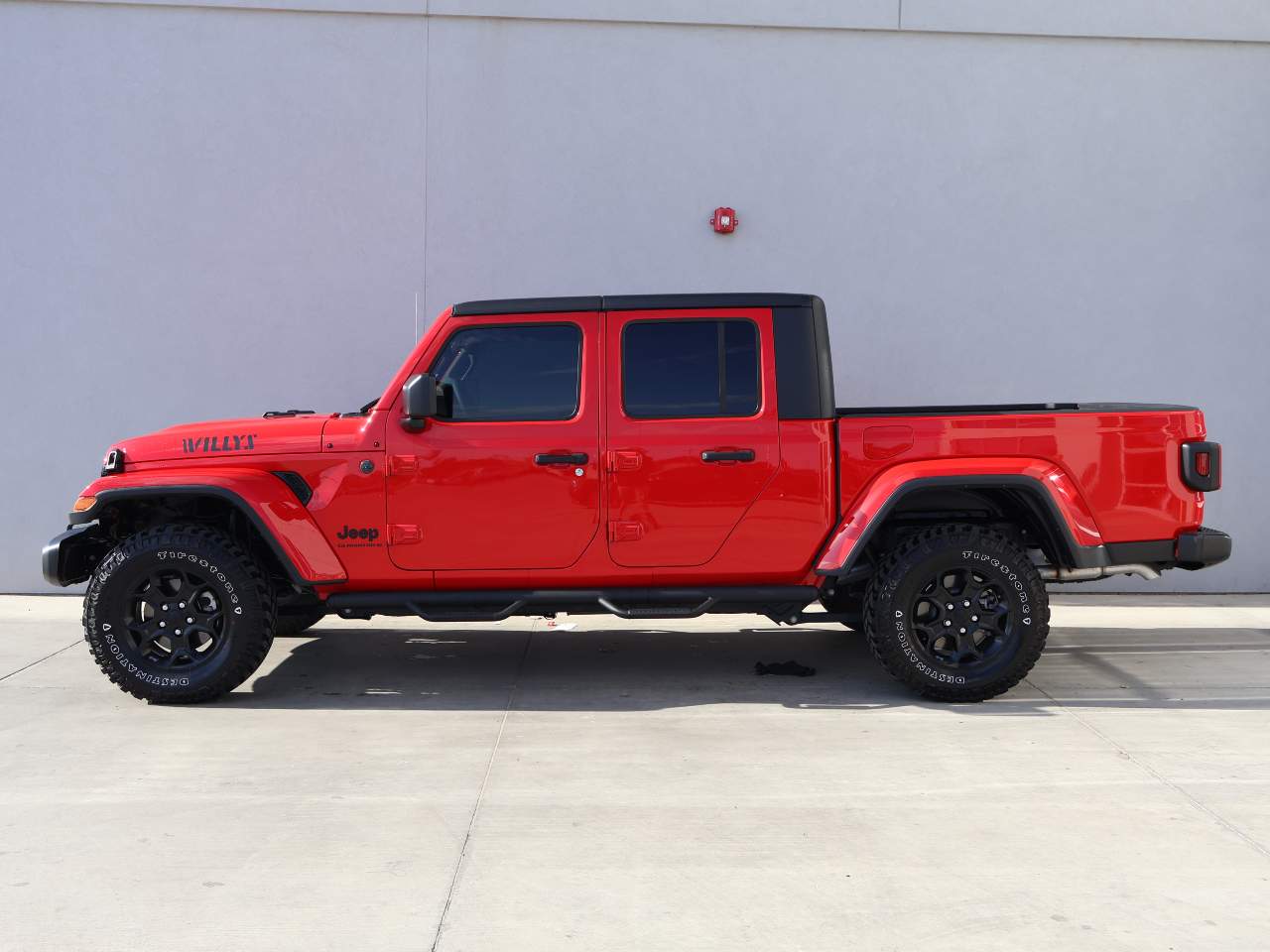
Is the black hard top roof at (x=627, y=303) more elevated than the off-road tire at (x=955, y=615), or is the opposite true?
the black hard top roof at (x=627, y=303)

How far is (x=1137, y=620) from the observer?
301 inches

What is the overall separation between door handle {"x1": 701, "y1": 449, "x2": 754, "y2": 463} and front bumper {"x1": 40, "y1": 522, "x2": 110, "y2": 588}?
9.73ft

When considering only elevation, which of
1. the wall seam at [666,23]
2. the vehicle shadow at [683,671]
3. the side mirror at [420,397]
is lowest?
the vehicle shadow at [683,671]

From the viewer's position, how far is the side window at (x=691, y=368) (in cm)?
550

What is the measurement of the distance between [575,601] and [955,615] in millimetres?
1781

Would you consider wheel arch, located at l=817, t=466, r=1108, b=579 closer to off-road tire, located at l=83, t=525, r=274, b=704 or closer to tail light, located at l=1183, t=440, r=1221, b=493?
tail light, located at l=1183, t=440, r=1221, b=493

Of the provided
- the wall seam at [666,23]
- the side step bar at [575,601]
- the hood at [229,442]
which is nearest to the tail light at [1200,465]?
the side step bar at [575,601]

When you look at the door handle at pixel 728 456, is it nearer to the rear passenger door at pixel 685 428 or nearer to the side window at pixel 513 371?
the rear passenger door at pixel 685 428

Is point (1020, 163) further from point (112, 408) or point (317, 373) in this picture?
point (112, 408)

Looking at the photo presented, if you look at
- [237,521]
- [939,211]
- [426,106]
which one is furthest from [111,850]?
[939,211]

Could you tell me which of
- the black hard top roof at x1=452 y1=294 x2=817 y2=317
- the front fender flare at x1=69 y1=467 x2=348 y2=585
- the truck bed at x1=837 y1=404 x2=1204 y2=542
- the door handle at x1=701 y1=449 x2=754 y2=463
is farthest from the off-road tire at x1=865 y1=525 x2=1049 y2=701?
the front fender flare at x1=69 y1=467 x2=348 y2=585

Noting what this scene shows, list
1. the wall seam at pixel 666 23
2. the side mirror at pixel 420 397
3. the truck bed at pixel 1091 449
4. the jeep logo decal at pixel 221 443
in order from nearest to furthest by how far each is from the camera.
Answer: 1. the side mirror at pixel 420 397
2. the truck bed at pixel 1091 449
3. the jeep logo decal at pixel 221 443
4. the wall seam at pixel 666 23

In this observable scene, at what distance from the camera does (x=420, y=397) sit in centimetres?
527

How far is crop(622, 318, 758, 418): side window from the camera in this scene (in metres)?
5.50
